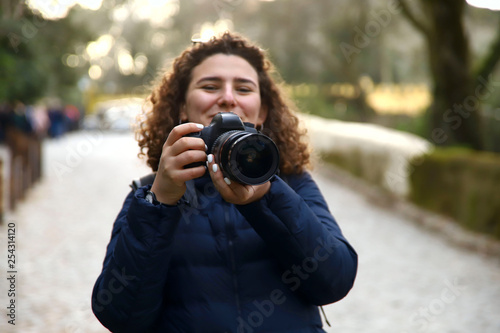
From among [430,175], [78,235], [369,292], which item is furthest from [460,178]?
[78,235]

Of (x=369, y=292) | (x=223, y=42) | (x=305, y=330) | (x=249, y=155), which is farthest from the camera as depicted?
(x=369, y=292)

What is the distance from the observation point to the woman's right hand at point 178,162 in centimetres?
178

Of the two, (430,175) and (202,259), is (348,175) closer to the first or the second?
(430,175)

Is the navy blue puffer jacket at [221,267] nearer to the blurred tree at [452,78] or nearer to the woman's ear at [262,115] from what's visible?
the woman's ear at [262,115]

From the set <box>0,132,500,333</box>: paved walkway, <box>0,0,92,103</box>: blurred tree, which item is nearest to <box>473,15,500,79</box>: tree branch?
<box>0,132,500,333</box>: paved walkway

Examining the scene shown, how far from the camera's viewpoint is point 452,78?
1166 cm

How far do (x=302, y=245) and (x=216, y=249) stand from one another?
279 millimetres

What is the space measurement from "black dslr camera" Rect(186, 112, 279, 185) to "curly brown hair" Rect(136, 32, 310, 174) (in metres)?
0.47

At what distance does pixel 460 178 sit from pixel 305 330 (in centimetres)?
726

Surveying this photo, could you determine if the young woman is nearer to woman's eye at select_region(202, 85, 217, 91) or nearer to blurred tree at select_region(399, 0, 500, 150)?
woman's eye at select_region(202, 85, 217, 91)

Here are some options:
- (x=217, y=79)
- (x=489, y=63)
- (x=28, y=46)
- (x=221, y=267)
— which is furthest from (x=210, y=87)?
(x=489, y=63)

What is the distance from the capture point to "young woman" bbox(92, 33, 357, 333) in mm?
1843

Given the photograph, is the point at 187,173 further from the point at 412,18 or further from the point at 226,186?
the point at 412,18

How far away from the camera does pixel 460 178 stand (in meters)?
8.69
